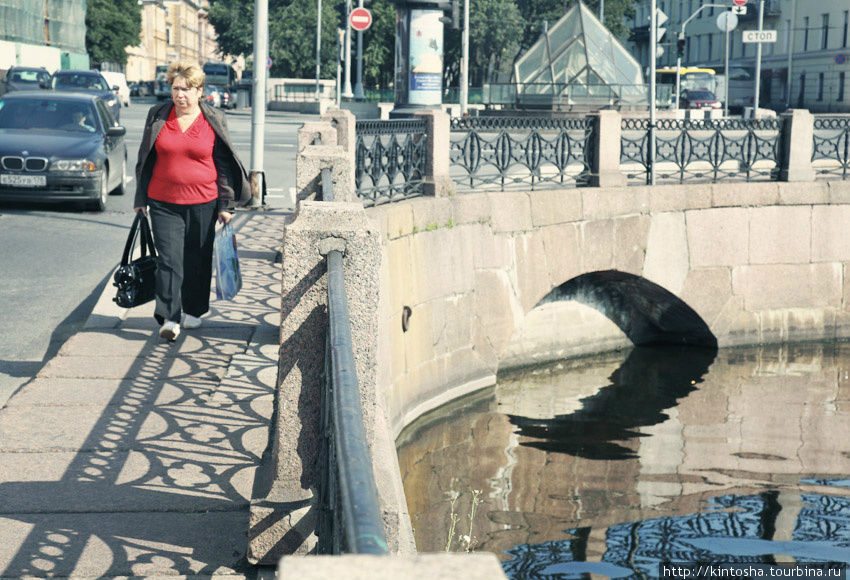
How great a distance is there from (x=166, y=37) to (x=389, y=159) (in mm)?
118212

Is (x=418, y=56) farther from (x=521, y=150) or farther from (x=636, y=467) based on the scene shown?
(x=636, y=467)

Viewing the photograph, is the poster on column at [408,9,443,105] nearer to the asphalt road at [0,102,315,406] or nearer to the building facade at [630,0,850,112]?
the asphalt road at [0,102,315,406]

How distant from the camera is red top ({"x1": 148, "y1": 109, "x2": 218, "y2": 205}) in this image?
246 inches

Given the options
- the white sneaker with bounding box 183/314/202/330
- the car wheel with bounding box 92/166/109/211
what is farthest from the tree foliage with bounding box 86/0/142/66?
the white sneaker with bounding box 183/314/202/330

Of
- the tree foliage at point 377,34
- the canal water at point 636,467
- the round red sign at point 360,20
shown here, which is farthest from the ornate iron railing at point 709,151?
the tree foliage at point 377,34

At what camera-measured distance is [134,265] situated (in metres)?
6.51

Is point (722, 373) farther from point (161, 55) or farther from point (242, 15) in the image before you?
point (161, 55)

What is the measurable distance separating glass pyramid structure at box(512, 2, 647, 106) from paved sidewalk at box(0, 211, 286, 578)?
19776 mm

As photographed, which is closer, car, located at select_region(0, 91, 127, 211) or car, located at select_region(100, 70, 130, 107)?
car, located at select_region(0, 91, 127, 211)

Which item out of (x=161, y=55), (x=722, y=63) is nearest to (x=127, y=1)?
(x=161, y=55)

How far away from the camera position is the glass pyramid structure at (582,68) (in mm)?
25766

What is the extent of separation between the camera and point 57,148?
43.9ft

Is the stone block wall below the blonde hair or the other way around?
below

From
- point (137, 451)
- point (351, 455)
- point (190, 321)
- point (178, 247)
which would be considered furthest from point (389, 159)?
point (351, 455)
